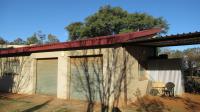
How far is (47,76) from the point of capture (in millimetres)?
16750

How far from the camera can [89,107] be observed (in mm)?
12391

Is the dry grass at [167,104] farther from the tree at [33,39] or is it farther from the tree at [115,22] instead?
the tree at [33,39]

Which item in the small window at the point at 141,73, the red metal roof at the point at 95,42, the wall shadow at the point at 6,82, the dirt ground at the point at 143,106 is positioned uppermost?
the red metal roof at the point at 95,42

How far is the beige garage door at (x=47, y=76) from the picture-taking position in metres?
16.1

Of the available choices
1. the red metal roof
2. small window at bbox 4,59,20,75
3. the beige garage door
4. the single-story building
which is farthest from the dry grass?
small window at bbox 4,59,20,75

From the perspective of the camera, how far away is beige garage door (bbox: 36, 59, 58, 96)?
16.1 meters

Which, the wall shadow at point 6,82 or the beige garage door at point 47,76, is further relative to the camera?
the wall shadow at point 6,82

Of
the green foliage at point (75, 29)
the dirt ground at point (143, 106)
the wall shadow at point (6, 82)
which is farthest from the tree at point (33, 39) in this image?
the dirt ground at point (143, 106)

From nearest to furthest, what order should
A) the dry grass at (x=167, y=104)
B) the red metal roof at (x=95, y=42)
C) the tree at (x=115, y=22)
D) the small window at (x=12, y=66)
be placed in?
1. the dry grass at (x=167, y=104)
2. the red metal roof at (x=95, y=42)
3. the small window at (x=12, y=66)
4. the tree at (x=115, y=22)

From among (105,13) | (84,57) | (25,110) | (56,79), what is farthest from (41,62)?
(105,13)

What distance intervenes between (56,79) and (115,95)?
4898mm

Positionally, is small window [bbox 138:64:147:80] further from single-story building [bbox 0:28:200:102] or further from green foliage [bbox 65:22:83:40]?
green foliage [bbox 65:22:83:40]

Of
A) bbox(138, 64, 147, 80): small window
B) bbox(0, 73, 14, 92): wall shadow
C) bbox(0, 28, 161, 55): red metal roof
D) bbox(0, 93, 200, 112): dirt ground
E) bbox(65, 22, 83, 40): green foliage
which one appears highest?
bbox(65, 22, 83, 40): green foliage

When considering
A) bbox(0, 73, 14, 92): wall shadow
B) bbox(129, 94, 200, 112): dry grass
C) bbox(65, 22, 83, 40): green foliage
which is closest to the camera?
bbox(129, 94, 200, 112): dry grass
